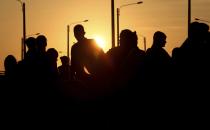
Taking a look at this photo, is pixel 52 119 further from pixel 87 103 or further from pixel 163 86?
pixel 163 86

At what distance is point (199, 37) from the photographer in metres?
9.85

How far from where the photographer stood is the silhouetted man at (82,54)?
12.0 m

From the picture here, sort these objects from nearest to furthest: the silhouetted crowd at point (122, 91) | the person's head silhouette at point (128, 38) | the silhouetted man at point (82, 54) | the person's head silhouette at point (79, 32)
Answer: the silhouetted crowd at point (122, 91)
the person's head silhouette at point (128, 38)
the silhouetted man at point (82, 54)
the person's head silhouette at point (79, 32)

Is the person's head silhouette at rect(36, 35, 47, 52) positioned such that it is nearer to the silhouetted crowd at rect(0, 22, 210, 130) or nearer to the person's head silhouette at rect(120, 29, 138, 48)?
the silhouetted crowd at rect(0, 22, 210, 130)

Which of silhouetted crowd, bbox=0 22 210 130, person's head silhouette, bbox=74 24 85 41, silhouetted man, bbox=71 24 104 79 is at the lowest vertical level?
silhouetted crowd, bbox=0 22 210 130

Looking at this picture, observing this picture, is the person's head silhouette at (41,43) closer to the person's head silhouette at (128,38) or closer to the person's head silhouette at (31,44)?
the person's head silhouette at (31,44)

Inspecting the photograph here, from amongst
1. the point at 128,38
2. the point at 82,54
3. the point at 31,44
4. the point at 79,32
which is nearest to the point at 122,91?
the point at 128,38

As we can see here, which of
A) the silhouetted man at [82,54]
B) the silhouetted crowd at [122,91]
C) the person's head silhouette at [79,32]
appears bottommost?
the silhouetted crowd at [122,91]

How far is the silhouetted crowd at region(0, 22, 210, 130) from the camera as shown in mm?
9500

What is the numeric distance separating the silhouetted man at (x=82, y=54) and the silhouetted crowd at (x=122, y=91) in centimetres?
4

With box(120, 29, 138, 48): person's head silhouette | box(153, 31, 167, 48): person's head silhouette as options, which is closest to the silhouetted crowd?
box(120, 29, 138, 48): person's head silhouette

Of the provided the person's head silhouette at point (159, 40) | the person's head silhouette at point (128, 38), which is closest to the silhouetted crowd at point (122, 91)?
the person's head silhouette at point (128, 38)

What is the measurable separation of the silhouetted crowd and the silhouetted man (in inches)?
1.7

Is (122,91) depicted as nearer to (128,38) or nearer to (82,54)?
(128,38)
